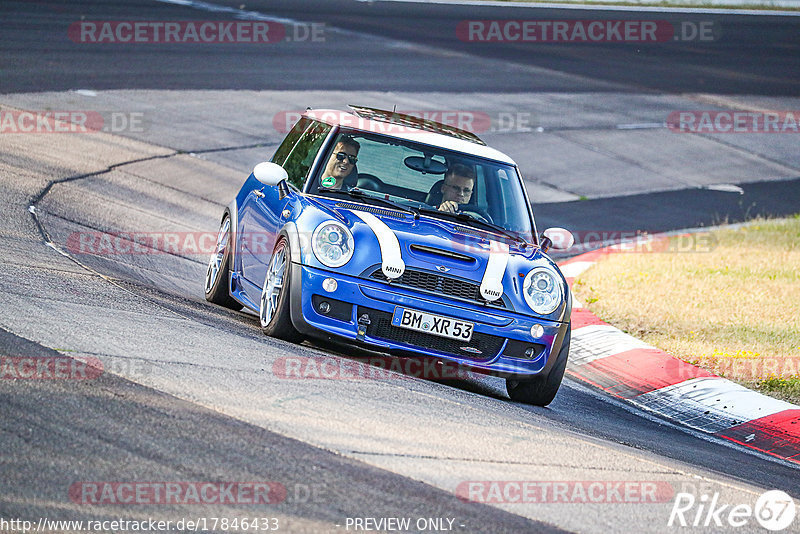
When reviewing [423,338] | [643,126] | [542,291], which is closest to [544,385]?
[542,291]

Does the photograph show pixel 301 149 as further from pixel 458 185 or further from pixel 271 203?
pixel 458 185

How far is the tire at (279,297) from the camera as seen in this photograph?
720 cm

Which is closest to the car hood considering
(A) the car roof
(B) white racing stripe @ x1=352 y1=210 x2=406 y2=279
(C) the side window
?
(B) white racing stripe @ x1=352 y1=210 x2=406 y2=279

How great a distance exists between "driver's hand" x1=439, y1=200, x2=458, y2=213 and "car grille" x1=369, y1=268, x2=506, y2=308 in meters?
1.06

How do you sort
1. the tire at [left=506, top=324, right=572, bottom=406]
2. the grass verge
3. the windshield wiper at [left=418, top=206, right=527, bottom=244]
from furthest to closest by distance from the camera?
the grass verge < the windshield wiper at [left=418, top=206, right=527, bottom=244] < the tire at [left=506, top=324, right=572, bottom=406]

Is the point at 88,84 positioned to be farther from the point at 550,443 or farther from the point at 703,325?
the point at 550,443

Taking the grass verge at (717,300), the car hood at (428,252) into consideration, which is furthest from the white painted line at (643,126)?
the car hood at (428,252)

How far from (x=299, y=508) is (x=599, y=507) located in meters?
1.44

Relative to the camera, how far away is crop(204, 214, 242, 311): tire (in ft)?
29.4

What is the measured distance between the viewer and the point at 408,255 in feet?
23.1

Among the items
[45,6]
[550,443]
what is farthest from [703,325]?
[45,6]

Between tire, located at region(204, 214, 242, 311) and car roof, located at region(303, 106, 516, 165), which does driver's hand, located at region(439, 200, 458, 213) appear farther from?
tire, located at region(204, 214, 242, 311)

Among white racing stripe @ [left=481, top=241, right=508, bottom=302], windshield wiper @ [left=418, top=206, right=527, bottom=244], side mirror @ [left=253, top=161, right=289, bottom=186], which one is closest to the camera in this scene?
white racing stripe @ [left=481, top=241, right=508, bottom=302]

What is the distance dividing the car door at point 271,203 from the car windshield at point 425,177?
246mm
